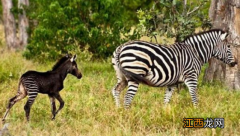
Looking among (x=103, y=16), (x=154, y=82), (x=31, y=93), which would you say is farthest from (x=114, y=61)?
(x=103, y=16)

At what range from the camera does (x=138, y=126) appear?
6867 millimetres

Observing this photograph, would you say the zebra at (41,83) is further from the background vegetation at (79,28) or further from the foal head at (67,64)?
the background vegetation at (79,28)

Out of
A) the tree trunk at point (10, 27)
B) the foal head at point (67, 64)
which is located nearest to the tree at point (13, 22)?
the tree trunk at point (10, 27)

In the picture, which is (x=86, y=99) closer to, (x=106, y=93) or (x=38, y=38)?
(x=106, y=93)

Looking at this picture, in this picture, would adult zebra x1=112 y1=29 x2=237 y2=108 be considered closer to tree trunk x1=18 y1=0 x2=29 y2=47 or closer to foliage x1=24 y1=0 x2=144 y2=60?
foliage x1=24 y1=0 x2=144 y2=60

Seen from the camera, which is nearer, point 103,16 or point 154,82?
point 154,82

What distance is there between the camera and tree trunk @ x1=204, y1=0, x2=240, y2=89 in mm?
10016

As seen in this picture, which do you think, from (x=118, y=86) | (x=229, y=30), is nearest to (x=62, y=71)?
(x=118, y=86)

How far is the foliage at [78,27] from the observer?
40.4 feet

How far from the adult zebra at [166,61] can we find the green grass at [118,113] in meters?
0.43

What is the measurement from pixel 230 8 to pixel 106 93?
11.6ft

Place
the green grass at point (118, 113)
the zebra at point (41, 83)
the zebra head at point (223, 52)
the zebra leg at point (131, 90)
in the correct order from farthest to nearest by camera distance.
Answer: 1. the zebra head at point (223, 52)
2. the zebra leg at point (131, 90)
3. the zebra at point (41, 83)
4. the green grass at point (118, 113)

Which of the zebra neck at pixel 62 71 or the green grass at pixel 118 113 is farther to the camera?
the zebra neck at pixel 62 71

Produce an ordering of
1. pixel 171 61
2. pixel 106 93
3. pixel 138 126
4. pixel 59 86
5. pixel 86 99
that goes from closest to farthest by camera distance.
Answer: pixel 138 126
pixel 59 86
pixel 171 61
pixel 86 99
pixel 106 93
